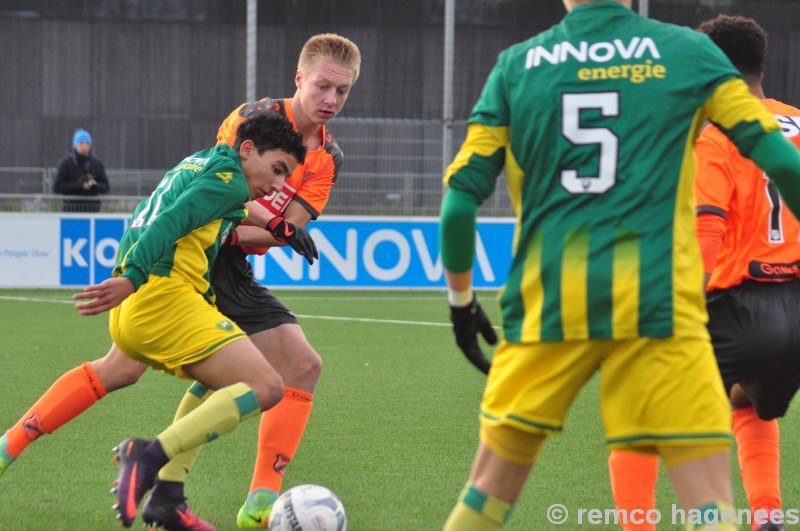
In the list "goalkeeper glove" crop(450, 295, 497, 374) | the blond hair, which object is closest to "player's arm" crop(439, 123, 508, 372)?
"goalkeeper glove" crop(450, 295, 497, 374)

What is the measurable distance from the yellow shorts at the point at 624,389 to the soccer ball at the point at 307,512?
4.79 ft

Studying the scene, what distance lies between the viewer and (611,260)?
109 inches

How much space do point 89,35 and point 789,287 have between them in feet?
60.5

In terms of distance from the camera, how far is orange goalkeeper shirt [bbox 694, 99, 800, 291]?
3.86 meters

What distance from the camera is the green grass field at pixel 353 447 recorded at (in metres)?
4.66

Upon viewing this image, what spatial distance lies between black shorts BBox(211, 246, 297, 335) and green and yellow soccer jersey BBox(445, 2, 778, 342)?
7.00ft

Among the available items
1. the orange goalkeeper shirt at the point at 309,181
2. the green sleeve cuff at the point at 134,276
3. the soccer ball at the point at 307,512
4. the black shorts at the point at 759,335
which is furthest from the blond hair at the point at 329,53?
the black shorts at the point at 759,335

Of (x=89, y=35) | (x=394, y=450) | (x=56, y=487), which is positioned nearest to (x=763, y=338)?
(x=394, y=450)

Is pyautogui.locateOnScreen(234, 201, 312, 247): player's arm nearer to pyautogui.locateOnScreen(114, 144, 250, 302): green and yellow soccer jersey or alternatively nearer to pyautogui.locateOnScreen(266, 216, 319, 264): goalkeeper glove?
pyautogui.locateOnScreen(266, 216, 319, 264): goalkeeper glove

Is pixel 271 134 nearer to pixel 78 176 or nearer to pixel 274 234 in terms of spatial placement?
pixel 274 234

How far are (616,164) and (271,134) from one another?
1.72 m

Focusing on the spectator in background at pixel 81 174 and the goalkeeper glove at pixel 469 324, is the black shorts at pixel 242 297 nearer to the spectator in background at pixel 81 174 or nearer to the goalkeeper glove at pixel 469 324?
the goalkeeper glove at pixel 469 324

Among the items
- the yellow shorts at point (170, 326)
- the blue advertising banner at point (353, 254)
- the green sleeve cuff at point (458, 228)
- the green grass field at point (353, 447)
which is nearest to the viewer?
the green sleeve cuff at point (458, 228)

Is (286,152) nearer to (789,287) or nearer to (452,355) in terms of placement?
(789,287)
